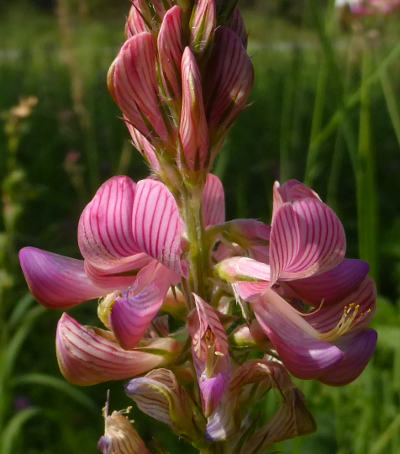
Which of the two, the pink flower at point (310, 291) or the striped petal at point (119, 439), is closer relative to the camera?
the pink flower at point (310, 291)

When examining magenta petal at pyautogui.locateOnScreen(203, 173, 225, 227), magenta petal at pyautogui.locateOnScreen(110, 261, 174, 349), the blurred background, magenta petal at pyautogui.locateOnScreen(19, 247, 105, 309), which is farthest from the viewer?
the blurred background

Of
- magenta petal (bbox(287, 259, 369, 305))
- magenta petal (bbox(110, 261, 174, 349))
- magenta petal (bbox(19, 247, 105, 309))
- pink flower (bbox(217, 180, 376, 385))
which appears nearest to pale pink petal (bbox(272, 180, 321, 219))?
pink flower (bbox(217, 180, 376, 385))

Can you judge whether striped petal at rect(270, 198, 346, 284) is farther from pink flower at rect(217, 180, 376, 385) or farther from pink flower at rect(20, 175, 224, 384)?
pink flower at rect(20, 175, 224, 384)

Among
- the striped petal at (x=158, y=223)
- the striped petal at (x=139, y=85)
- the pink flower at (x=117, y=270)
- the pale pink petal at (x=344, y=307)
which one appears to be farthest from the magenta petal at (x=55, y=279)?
the pale pink petal at (x=344, y=307)

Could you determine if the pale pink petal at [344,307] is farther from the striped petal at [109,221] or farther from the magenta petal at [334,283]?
the striped petal at [109,221]

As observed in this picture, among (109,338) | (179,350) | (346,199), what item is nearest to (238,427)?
(179,350)

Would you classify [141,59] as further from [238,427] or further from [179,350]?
[238,427]
